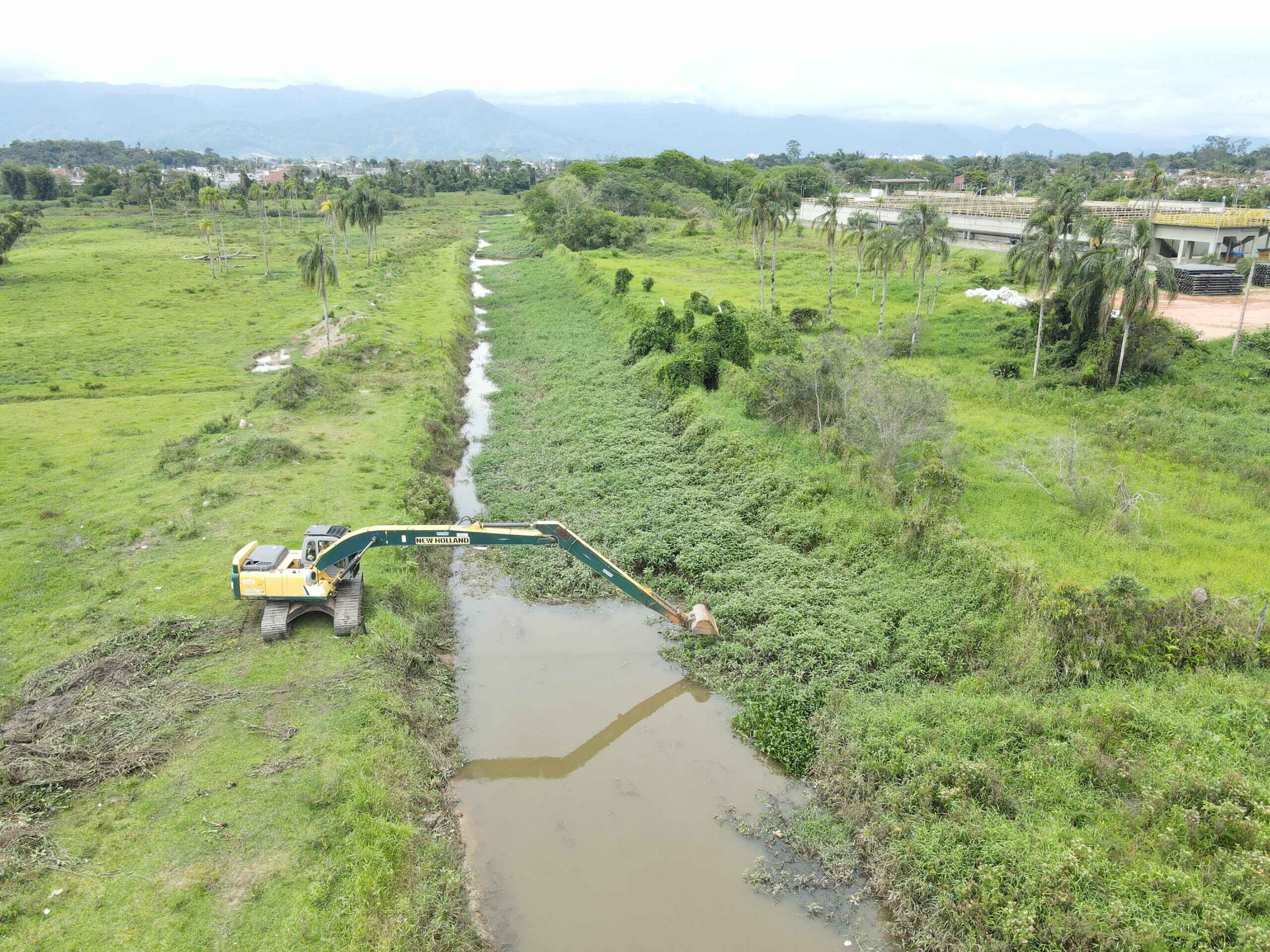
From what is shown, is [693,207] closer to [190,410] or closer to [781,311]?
[781,311]

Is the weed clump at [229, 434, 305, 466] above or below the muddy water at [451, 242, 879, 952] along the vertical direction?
above

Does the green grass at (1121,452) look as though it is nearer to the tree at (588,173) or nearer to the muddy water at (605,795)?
the muddy water at (605,795)

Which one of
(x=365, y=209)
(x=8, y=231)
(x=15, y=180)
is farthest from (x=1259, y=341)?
(x=15, y=180)

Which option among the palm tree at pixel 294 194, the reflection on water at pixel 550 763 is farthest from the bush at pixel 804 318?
the palm tree at pixel 294 194

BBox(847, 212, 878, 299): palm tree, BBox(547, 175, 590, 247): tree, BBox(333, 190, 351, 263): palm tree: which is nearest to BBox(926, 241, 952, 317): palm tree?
BBox(847, 212, 878, 299): palm tree

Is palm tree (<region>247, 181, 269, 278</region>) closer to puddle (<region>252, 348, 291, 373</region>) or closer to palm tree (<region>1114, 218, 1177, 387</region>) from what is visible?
puddle (<region>252, 348, 291, 373</region>)

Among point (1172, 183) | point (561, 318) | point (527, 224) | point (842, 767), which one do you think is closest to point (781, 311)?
point (561, 318)

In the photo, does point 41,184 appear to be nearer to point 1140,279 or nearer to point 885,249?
point 885,249
